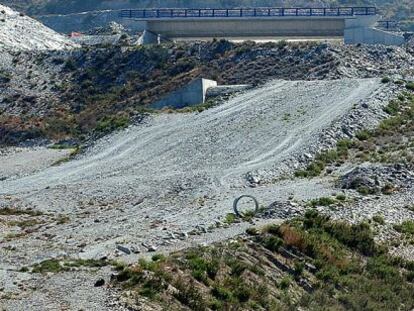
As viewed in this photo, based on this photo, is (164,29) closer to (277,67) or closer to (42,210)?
(277,67)

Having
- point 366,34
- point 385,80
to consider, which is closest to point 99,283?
point 385,80

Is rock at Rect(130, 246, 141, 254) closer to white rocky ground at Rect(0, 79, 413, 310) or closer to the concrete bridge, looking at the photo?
white rocky ground at Rect(0, 79, 413, 310)

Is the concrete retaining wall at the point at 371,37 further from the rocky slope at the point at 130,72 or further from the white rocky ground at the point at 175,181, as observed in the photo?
the white rocky ground at the point at 175,181

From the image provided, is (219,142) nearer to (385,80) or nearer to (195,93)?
(385,80)

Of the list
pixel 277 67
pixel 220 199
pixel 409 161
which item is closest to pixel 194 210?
pixel 220 199

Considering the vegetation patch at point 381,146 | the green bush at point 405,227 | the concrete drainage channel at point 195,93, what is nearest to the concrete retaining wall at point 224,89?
the concrete drainage channel at point 195,93

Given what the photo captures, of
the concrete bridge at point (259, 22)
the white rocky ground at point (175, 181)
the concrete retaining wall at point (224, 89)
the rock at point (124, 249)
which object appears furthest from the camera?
the concrete bridge at point (259, 22)
